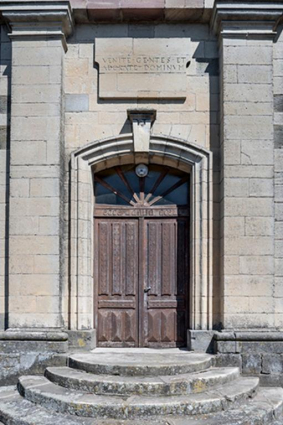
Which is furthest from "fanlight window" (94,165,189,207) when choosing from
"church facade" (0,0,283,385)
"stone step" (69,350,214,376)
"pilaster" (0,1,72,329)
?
"stone step" (69,350,214,376)

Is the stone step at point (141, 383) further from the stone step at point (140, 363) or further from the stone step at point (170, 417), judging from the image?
the stone step at point (170, 417)

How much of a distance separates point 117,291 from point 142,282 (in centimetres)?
36

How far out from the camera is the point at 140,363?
5.98 metres

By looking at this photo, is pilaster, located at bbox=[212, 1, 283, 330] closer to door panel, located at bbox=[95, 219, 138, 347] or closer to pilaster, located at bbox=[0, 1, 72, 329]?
door panel, located at bbox=[95, 219, 138, 347]

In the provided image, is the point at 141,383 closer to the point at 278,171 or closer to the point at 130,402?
the point at 130,402

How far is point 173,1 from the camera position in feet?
22.8

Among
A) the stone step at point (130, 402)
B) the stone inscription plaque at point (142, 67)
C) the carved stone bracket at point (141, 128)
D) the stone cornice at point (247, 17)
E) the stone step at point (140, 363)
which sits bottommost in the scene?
the stone step at point (130, 402)

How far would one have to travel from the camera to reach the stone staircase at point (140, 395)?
17.2 feet

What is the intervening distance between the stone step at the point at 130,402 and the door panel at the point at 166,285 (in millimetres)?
1545

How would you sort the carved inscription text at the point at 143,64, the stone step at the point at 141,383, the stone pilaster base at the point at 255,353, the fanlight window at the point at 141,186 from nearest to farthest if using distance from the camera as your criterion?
the stone step at the point at 141,383 < the stone pilaster base at the point at 255,353 < the carved inscription text at the point at 143,64 < the fanlight window at the point at 141,186

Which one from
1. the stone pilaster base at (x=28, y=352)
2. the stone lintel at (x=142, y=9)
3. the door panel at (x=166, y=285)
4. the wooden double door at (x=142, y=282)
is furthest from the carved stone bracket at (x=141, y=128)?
the stone pilaster base at (x=28, y=352)

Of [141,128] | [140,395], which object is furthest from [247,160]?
[140,395]

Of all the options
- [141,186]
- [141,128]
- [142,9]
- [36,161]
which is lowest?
[141,186]

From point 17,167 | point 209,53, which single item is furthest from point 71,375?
point 209,53
